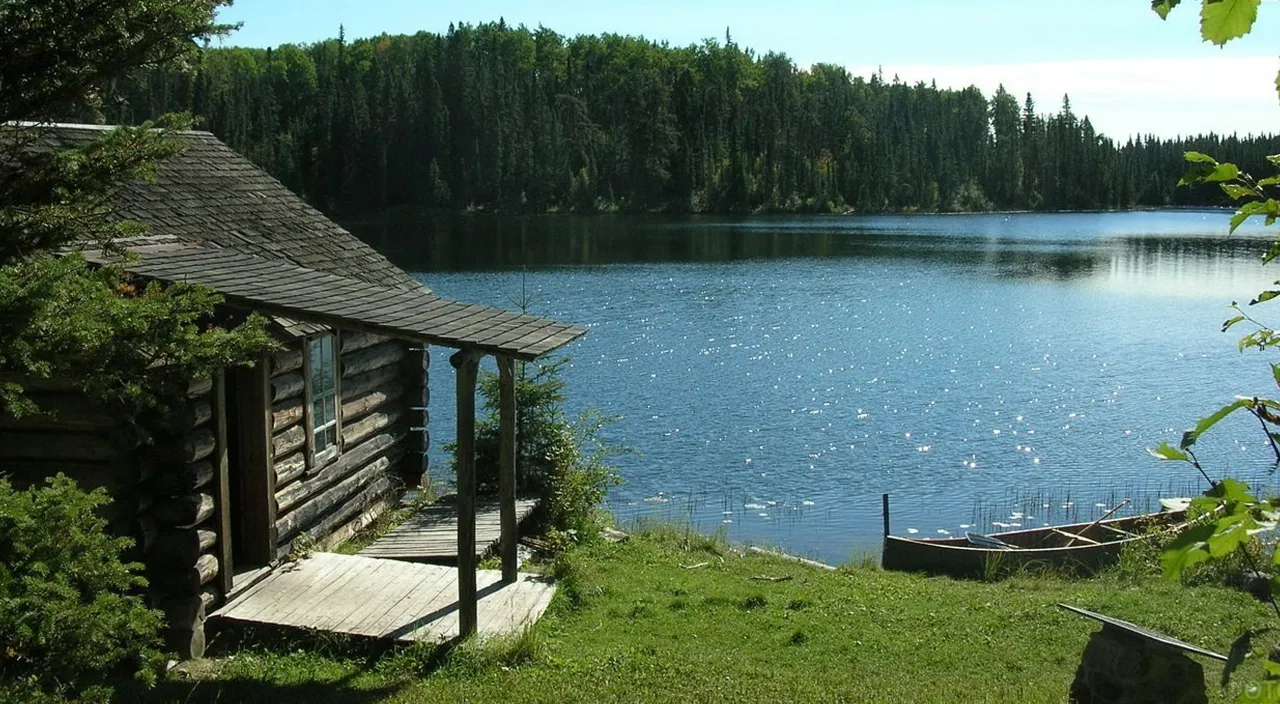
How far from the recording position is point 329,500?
41.3 feet

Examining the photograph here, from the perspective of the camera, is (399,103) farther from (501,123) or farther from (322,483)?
A: (322,483)

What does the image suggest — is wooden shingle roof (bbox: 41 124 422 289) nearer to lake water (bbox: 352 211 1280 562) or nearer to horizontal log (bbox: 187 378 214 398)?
horizontal log (bbox: 187 378 214 398)

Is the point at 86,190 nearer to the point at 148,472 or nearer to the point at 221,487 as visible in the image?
the point at 148,472

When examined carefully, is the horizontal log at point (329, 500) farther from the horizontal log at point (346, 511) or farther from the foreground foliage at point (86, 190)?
the foreground foliage at point (86, 190)

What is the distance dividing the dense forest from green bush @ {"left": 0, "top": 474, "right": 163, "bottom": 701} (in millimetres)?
85261

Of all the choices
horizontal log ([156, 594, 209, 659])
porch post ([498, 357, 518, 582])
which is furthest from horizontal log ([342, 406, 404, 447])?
horizontal log ([156, 594, 209, 659])

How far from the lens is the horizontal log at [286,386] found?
36.9 ft

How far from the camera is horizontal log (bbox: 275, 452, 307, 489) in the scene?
11484 millimetres

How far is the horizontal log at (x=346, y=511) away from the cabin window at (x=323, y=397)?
2.10ft

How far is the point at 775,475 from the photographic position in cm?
2230

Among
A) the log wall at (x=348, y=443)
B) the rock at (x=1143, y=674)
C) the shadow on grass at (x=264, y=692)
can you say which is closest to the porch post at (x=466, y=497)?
the shadow on grass at (x=264, y=692)

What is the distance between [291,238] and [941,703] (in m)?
8.55

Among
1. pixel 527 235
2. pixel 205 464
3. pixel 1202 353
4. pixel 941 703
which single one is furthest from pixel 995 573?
pixel 527 235

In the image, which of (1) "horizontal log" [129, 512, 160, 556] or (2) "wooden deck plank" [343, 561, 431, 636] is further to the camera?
(2) "wooden deck plank" [343, 561, 431, 636]
